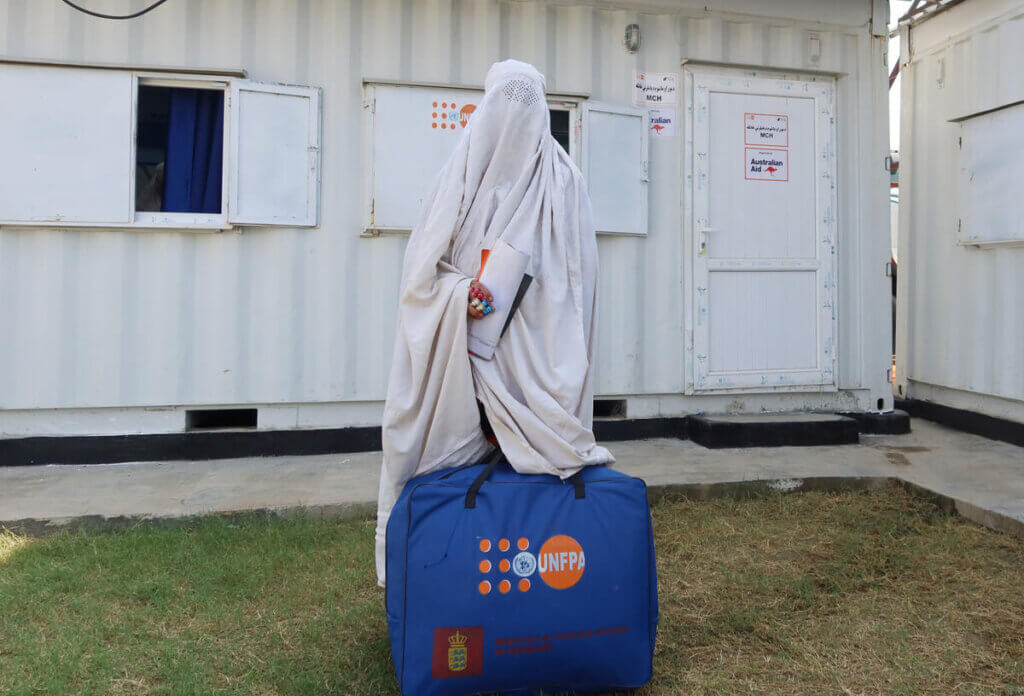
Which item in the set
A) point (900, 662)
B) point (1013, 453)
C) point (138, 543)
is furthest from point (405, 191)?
point (1013, 453)

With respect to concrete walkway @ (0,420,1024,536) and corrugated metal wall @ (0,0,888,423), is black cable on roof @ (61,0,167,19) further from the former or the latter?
concrete walkway @ (0,420,1024,536)

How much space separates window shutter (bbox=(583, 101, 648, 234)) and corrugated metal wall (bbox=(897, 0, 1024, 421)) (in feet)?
8.15

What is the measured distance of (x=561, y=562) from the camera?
207cm

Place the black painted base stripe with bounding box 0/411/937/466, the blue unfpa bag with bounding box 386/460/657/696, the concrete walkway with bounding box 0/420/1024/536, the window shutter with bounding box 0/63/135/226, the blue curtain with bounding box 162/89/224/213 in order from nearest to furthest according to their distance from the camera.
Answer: the blue unfpa bag with bounding box 386/460/657/696
the concrete walkway with bounding box 0/420/1024/536
the window shutter with bounding box 0/63/135/226
the black painted base stripe with bounding box 0/411/937/466
the blue curtain with bounding box 162/89/224/213

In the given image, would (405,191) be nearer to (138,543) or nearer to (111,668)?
(138,543)

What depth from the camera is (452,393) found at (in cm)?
227

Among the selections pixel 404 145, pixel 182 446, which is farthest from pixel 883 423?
pixel 182 446

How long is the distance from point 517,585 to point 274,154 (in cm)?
382

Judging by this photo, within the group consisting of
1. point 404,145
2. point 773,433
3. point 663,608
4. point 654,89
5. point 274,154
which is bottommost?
point 663,608

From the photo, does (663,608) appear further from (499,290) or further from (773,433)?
(773,433)

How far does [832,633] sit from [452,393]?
4.94ft

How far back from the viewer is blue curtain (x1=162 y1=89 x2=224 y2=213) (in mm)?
5086

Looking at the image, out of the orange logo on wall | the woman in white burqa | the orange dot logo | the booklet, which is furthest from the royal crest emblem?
the orange logo on wall

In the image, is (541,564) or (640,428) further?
(640,428)
